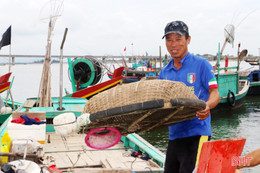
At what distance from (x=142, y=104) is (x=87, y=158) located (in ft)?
12.2

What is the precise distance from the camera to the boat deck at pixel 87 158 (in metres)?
4.85

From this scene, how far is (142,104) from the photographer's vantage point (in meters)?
1.96

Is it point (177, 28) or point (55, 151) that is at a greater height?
point (177, 28)

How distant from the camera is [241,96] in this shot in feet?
63.9

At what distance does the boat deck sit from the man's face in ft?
7.48

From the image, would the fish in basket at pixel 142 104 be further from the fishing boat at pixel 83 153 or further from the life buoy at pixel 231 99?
the life buoy at pixel 231 99

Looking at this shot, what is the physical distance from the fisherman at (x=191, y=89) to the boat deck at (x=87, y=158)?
1826mm

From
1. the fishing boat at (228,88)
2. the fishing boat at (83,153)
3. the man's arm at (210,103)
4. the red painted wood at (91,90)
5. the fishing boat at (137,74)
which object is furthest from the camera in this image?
the fishing boat at (137,74)

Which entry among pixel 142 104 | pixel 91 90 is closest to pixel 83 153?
→ pixel 142 104

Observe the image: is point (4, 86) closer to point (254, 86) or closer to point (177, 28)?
point (177, 28)

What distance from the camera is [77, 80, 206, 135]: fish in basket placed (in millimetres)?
1975

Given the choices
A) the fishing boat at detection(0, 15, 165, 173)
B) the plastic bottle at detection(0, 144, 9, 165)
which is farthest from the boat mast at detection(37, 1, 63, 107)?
the plastic bottle at detection(0, 144, 9, 165)

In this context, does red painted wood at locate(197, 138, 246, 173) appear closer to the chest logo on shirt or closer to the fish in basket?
the fish in basket

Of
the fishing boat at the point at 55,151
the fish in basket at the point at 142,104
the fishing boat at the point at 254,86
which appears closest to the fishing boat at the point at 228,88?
the fishing boat at the point at 254,86
